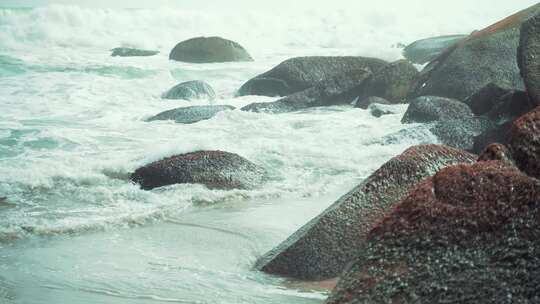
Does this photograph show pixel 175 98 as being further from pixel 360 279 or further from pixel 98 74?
pixel 360 279

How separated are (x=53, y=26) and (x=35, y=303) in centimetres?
2604

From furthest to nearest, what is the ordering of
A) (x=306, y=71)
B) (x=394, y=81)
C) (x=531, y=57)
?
(x=306, y=71)
(x=394, y=81)
(x=531, y=57)

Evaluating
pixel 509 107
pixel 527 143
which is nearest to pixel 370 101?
pixel 509 107

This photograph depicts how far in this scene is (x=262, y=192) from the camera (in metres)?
6.82

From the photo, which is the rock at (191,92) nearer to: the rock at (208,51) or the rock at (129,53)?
the rock at (208,51)

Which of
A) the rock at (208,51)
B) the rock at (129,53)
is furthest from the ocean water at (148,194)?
the rock at (129,53)

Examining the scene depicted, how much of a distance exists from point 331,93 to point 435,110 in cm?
345

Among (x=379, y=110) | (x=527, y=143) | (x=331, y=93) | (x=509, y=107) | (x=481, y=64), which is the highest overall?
(x=527, y=143)

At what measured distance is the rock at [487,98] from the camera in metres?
9.21

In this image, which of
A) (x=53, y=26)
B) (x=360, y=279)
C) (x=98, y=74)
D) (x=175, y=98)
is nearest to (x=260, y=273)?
(x=360, y=279)

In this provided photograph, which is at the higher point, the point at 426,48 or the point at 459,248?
the point at 459,248

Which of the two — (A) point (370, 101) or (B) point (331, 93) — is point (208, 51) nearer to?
(B) point (331, 93)

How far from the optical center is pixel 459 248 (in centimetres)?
262

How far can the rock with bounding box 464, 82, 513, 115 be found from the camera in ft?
30.2
